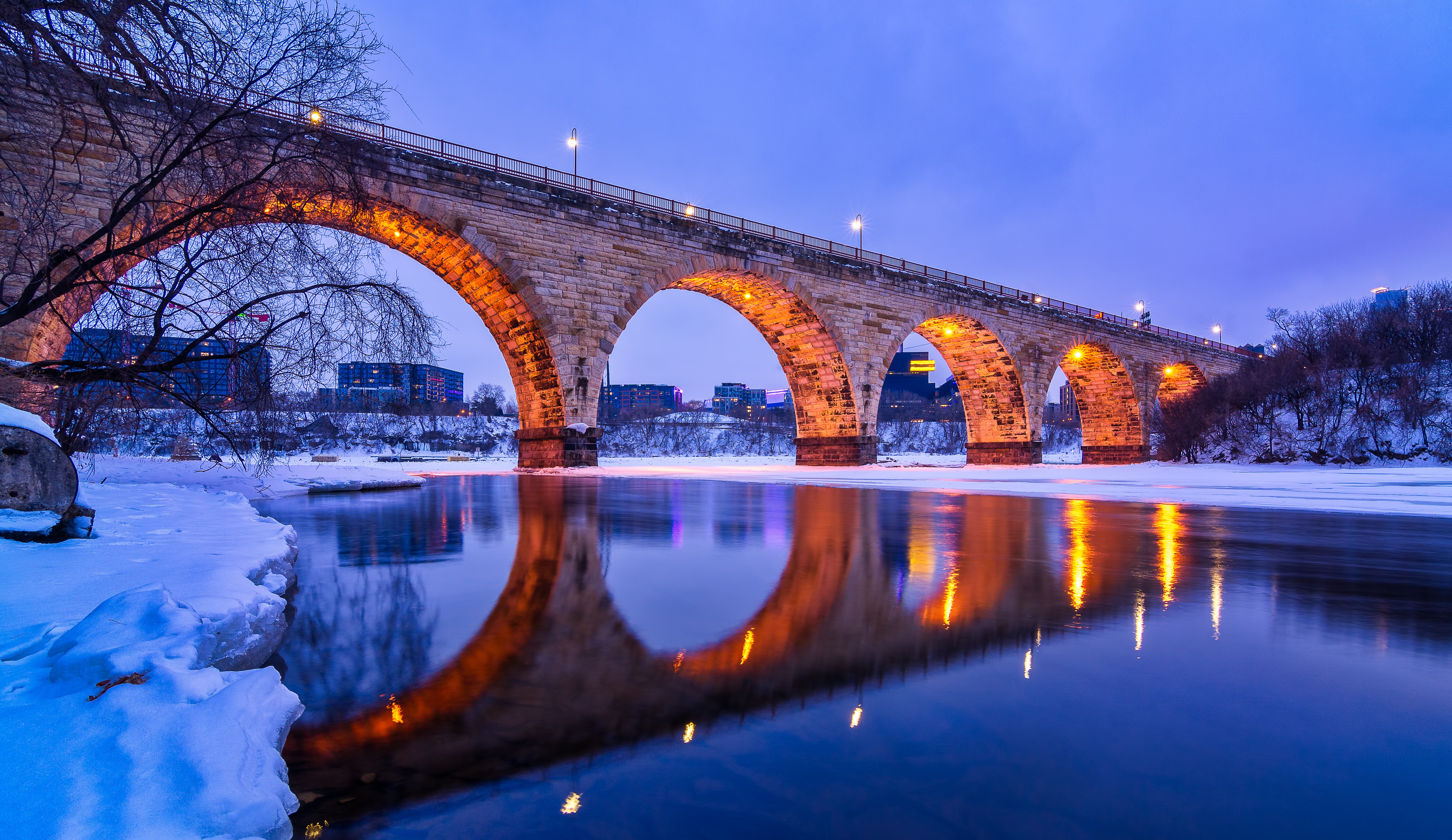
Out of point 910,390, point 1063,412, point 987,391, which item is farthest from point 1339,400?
point 910,390

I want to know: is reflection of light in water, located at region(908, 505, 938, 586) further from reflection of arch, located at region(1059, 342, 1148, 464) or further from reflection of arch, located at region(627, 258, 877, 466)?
reflection of arch, located at region(1059, 342, 1148, 464)

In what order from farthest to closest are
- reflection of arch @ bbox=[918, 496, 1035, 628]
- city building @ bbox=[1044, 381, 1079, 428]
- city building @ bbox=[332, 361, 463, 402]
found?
city building @ bbox=[1044, 381, 1079, 428] < city building @ bbox=[332, 361, 463, 402] < reflection of arch @ bbox=[918, 496, 1035, 628]

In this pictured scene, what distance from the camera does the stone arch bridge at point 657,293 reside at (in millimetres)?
17797

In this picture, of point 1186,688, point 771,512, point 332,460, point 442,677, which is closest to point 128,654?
point 442,677

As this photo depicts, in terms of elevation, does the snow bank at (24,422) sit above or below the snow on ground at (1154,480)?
above

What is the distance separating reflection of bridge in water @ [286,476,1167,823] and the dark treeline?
84.5 ft

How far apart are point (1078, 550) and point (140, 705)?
5147mm

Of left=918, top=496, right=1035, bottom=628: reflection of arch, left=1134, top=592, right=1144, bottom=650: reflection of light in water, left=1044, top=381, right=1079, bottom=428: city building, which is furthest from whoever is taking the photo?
left=1044, top=381, right=1079, bottom=428: city building

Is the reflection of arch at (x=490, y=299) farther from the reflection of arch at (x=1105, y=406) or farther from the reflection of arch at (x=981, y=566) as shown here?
the reflection of arch at (x=1105, y=406)

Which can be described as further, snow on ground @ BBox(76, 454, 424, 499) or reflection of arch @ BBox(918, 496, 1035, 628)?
snow on ground @ BBox(76, 454, 424, 499)

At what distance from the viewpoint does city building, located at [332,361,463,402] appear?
218 inches

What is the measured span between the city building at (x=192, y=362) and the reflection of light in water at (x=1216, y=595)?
5.70 metres

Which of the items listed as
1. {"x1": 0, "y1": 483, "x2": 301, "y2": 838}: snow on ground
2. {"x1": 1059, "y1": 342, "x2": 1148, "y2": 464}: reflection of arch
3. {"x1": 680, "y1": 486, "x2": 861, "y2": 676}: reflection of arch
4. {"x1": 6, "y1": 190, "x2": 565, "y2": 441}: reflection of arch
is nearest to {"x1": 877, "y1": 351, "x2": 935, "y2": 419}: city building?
{"x1": 1059, "y1": 342, "x2": 1148, "y2": 464}: reflection of arch

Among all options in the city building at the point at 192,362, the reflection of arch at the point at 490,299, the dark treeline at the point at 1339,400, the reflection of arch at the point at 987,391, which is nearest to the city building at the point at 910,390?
the reflection of arch at the point at 987,391
